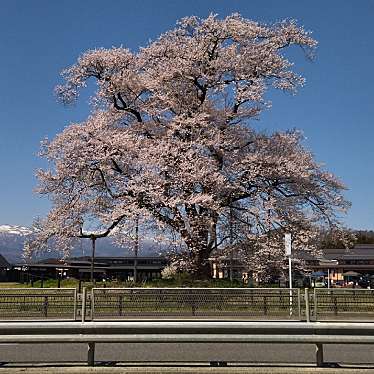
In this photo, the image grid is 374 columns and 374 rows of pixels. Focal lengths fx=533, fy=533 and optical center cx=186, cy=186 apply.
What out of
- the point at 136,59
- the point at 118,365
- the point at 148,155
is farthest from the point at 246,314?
the point at 136,59

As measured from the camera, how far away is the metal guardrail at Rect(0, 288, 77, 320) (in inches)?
680

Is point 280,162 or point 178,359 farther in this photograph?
point 280,162

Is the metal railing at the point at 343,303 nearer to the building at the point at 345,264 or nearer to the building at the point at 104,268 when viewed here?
the building at the point at 104,268

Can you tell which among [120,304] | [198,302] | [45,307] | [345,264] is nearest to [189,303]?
[198,302]

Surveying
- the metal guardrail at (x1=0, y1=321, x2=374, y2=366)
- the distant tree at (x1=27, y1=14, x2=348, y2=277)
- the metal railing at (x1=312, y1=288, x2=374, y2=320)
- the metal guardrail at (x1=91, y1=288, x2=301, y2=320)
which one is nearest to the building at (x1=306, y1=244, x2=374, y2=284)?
the distant tree at (x1=27, y1=14, x2=348, y2=277)

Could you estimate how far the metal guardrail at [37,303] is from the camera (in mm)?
17281

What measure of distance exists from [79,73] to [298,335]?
26.2 meters

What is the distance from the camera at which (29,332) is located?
25.8 ft

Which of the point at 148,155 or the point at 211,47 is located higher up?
the point at 211,47

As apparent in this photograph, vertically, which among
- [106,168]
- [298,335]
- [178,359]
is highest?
[106,168]

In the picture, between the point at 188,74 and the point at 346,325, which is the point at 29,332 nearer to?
the point at 346,325

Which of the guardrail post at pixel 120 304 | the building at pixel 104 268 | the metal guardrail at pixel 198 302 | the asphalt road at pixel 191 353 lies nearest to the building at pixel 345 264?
the building at pixel 104 268

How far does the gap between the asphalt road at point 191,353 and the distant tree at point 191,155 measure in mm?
15651

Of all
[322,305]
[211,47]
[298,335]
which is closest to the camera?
[298,335]
